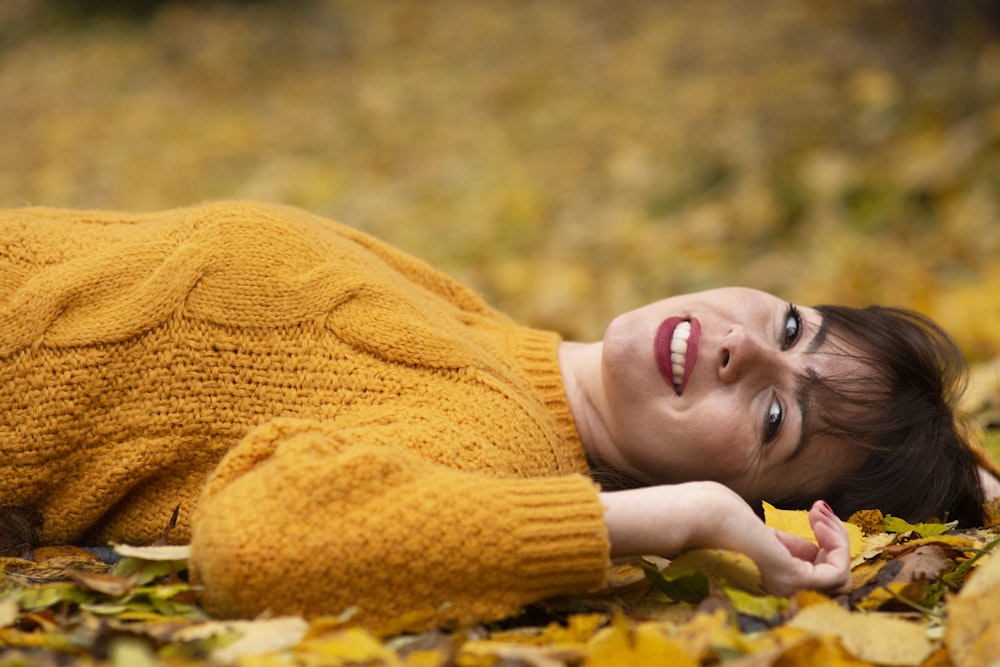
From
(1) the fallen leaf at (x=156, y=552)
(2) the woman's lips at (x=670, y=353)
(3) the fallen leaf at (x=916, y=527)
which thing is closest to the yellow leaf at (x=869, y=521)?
(3) the fallen leaf at (x=916, y=527)

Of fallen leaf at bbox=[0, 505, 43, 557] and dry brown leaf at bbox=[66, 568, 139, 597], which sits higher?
fallen leaf at bbox=[0, 505, 43, 557]

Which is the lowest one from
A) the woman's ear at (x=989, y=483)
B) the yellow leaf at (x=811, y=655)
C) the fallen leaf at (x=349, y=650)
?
the woman's ear at (x=989, y=483)

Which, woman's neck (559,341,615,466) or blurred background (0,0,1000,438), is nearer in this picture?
woman's neck (559,341,615,466)

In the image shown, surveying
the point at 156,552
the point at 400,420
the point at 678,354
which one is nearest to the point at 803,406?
the point at 678,354

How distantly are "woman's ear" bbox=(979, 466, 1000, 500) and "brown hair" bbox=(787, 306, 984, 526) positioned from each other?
63 mm

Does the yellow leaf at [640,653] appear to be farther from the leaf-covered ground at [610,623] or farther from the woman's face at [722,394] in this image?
the woman's face at [722,394]

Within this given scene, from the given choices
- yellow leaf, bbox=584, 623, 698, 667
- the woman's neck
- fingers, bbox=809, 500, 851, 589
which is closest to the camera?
yellow leaf, bbox=584, 623, 698, 667

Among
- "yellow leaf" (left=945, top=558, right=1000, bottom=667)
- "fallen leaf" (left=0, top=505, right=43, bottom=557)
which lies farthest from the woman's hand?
"fallen leaf" (left=0, top=505, right=43, bottom=557)

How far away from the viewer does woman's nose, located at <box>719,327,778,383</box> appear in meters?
2.29

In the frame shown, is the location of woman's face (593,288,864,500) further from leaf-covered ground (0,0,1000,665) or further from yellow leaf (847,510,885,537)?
leaf-covered ground (0,0,1000,665)

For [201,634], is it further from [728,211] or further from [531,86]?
[531,86]

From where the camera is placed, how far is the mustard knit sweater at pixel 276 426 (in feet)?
5.58

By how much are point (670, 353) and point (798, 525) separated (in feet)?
1.45

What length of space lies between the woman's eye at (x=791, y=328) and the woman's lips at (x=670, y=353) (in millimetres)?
222
